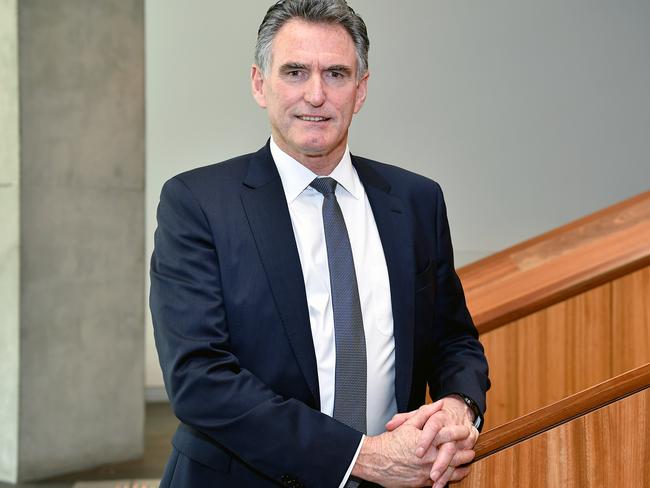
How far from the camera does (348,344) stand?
151 cm

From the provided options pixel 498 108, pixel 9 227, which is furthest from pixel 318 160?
pixel 498 108

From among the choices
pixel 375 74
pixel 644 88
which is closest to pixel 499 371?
pixel 375 74

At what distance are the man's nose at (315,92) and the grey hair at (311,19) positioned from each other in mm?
101

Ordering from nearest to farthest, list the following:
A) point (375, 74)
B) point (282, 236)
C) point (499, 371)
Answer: point (282, 236), point (499, 371), point (375, 74)

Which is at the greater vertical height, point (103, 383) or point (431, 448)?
point (431, 448)

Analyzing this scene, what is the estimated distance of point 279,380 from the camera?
147cm

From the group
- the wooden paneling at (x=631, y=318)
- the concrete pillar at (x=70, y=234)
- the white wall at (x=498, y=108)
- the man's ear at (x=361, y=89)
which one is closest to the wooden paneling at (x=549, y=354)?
the wooden paneling at (x=631, y=318)

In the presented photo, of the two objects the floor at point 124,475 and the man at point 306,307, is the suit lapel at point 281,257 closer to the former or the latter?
the man at point 306,307

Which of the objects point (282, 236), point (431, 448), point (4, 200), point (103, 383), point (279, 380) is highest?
point (4, 200)

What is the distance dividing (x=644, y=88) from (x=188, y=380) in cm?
591

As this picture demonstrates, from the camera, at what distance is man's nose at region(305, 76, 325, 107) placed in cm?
153

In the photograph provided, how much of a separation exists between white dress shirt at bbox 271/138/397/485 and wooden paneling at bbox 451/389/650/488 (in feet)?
0.84

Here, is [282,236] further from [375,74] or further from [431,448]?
[375,74]

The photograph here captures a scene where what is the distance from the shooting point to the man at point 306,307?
1.41 meters
